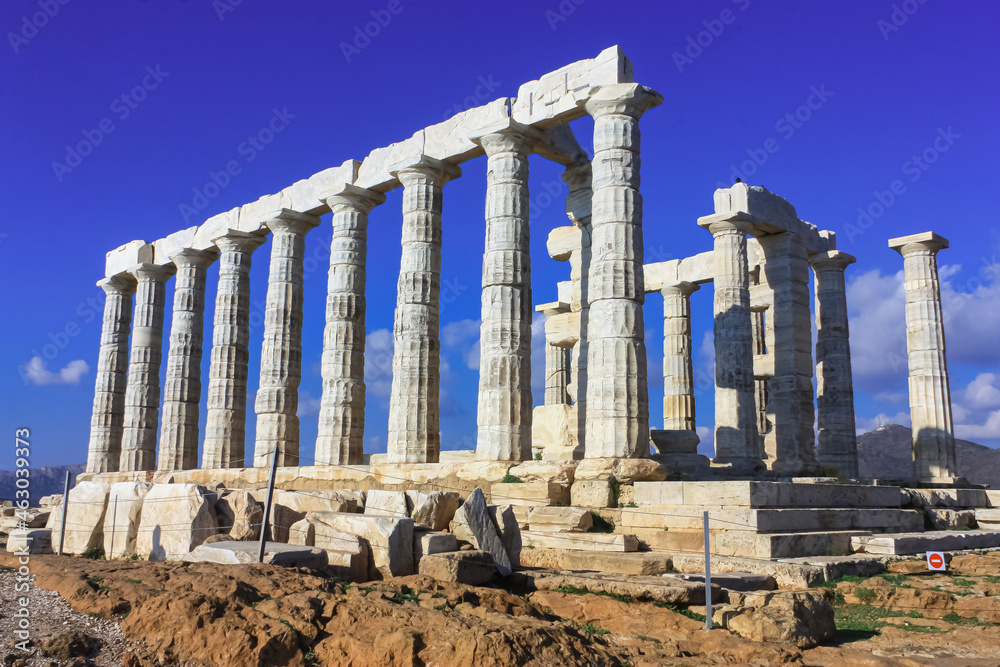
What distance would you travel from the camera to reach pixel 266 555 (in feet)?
32.4

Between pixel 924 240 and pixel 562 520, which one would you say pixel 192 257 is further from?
A: pixel 924 240

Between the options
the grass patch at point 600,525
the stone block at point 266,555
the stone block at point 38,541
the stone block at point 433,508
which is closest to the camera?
the stone block at point 266,555

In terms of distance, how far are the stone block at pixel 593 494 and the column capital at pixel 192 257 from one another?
1959 cm

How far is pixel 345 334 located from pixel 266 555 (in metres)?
15.4

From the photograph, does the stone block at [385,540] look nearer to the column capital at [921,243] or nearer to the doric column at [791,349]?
the doric column at [791,349]

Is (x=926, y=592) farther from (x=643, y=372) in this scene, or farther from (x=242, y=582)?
(x=242, y=582)

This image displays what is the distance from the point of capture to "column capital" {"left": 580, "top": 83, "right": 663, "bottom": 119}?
18.3 meters

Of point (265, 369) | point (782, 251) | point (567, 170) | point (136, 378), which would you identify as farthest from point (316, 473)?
point (782, 251)

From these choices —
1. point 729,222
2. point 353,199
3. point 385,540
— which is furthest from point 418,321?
point 385,540

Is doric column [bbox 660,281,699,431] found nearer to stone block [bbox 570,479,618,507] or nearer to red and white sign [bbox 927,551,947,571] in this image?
stone block [bbox 570,479,618,507]

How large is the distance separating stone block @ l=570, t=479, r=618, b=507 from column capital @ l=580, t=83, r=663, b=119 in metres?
8.07

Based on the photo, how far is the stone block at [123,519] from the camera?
12734mm

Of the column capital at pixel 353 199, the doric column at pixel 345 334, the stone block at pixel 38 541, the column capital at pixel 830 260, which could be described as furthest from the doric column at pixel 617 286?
the column capital at pixel 830 260

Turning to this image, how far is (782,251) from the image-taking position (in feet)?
86.2
